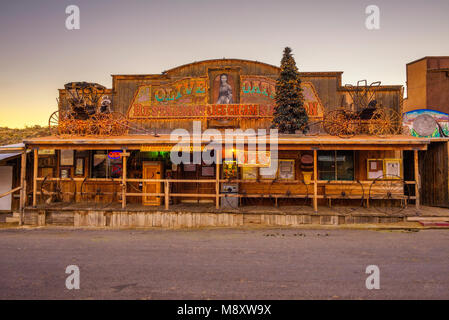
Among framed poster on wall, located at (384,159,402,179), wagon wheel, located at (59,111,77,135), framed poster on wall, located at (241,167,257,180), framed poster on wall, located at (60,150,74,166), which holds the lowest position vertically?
framed poster on wall, located at (241,167,257,180)

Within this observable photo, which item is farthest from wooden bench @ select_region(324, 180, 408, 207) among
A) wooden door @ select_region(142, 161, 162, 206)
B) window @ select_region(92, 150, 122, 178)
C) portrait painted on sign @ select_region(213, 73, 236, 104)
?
window @ select_region(92, 150, 122, 178)

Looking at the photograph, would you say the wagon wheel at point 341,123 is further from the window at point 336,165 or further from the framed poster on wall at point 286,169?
the framed poster on wall at point 286,169

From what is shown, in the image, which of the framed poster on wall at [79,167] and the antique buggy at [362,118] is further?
the framed poster on wall at [79,167]

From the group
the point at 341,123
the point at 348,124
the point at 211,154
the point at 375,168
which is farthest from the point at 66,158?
the point at 375,168

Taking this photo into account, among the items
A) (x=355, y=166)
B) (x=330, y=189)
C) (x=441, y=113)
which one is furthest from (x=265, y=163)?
(x=441, y=113)

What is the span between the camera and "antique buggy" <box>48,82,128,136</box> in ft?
42.8

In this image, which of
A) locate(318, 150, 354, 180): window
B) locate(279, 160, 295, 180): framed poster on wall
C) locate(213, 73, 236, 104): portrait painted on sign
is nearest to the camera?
locate(318, 150, 354, 180): window

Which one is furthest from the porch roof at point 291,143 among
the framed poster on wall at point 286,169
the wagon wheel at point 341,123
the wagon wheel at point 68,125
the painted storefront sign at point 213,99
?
the painted storefront sign at point 213,99

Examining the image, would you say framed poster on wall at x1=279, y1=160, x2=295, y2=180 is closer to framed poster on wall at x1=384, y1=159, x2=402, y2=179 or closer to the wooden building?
the wooden building

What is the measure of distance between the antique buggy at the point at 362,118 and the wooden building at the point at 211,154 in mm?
269

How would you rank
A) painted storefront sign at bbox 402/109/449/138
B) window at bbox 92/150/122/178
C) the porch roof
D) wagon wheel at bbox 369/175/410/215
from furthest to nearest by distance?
painted storefront sign at bbox 402/109/449/138 → window at bbox 92/150/122/178 → wagon wheel at bbox 369/175/410/215 → the porch roof

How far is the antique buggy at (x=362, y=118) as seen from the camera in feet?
41.4
